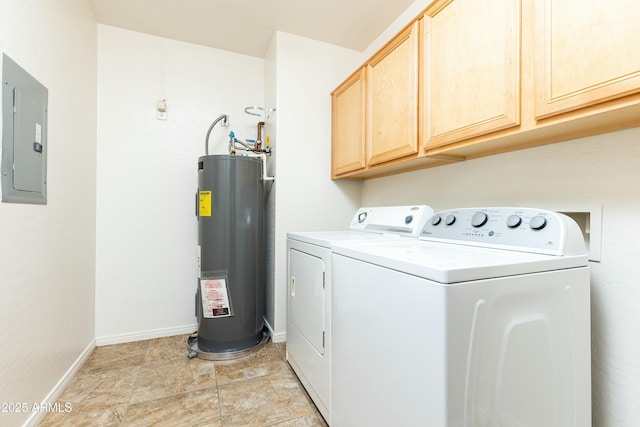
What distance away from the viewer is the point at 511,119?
995 millimetres

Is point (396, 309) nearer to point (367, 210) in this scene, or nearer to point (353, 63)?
point (367, 210)

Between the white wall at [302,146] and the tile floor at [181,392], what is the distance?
0.52m

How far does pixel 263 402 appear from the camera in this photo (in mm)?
1459

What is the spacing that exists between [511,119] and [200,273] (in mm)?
1977

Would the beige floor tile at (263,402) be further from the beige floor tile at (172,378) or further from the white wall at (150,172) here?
the white wall at (150,172)

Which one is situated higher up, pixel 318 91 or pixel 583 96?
pixel 318 91

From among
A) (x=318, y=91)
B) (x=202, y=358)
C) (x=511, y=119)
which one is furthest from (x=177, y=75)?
(x=511, y=119)

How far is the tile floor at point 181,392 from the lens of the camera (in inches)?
52.7

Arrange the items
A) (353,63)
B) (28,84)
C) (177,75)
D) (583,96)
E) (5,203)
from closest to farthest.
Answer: (583,96)
(5,203)
(28,84)
(177,75)
(353,63)

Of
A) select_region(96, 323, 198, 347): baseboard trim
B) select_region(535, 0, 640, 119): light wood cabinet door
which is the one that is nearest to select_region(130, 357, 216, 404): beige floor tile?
select_region(96, 323, 198, 347): baseboard trim

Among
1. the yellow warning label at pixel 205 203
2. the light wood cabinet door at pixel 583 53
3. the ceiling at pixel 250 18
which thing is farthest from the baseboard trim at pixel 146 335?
the light wood cabinet door at pixel 583 53

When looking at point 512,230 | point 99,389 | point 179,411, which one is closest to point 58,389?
point 99,389

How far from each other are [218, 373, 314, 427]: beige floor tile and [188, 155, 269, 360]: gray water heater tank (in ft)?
1.30

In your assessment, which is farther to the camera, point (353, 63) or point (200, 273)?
point (353, 63)
